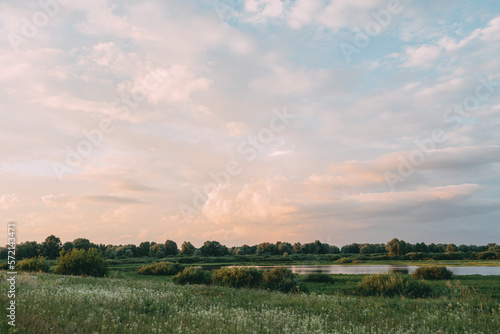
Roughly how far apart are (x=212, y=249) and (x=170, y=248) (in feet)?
65.4

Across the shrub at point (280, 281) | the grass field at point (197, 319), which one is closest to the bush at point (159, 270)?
the shrub at point (280, 281)

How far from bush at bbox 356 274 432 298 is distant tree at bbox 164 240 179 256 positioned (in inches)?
5257

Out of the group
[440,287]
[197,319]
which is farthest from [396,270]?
[197,319]

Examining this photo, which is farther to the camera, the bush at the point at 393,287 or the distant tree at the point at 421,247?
the distant tree at the point at 421,247

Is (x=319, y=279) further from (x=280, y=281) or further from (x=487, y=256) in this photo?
(x=487, y=256)

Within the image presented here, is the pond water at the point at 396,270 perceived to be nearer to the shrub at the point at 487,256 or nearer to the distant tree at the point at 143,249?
the shrub at the point at 487,256

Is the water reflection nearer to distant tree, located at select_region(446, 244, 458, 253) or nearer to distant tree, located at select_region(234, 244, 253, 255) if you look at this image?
distant tree, located at select_region(446, 244, 458, 253)

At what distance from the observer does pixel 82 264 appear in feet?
125

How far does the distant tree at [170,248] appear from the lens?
489ft

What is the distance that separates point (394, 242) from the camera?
5645 inches

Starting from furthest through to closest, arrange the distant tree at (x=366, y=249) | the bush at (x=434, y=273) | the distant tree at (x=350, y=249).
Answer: the distant tree at (x=350, y=249)
the distant tree at (x=366, y=249)
the bush at (x=434, y=273)

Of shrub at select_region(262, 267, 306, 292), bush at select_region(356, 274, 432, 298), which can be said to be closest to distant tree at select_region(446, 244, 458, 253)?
bush at select_region(356, 274, 432, 298)

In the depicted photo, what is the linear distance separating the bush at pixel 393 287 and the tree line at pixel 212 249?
320 feet

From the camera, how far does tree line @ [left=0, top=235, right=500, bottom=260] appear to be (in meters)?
110
